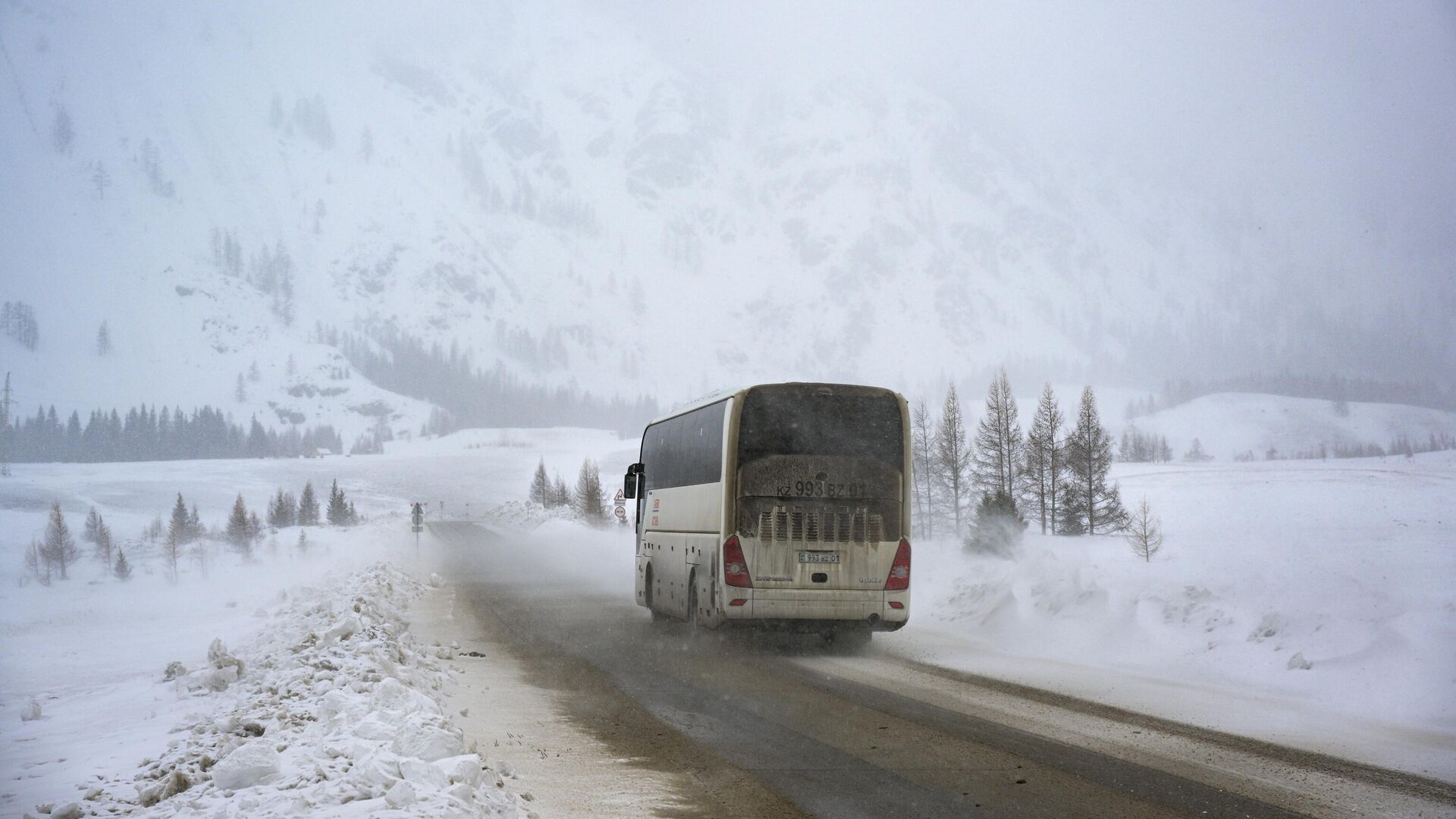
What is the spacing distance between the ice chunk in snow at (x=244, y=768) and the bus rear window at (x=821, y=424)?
8733 mm

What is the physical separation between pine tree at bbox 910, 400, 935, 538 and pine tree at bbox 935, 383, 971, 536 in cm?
58

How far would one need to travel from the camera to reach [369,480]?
17912 centimetres

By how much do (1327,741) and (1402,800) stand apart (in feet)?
6.86

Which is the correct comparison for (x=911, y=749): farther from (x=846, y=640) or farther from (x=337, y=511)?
(x=337, y=511)

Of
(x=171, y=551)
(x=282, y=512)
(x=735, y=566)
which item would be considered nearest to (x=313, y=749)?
(x=735, y=566)

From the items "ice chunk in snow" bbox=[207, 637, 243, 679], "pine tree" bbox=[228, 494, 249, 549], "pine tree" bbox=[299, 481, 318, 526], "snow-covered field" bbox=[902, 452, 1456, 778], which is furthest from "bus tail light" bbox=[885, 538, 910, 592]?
"pine tree" bbox=[299, 481, 318, 526]

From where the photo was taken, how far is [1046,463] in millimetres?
53500

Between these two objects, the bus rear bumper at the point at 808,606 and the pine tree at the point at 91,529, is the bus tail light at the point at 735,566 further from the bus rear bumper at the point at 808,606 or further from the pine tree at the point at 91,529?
the pine tree at the point at 91,529

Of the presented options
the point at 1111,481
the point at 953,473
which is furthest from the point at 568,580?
the point at 1111,481

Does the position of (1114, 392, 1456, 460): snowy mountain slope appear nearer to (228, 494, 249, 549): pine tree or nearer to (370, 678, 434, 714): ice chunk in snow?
(370, 678, 434, 714): ice chunk in snow

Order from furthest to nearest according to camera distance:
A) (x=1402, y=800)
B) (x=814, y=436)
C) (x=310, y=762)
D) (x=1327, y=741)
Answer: (x=814, y=436) < (x=1327, y=741) < (x=1402, y=800) < (x=310, y=762)

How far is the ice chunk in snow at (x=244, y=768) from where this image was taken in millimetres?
5098

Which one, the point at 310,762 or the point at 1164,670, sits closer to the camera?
the point at 310,762

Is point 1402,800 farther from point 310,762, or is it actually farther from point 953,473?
point 953,473
